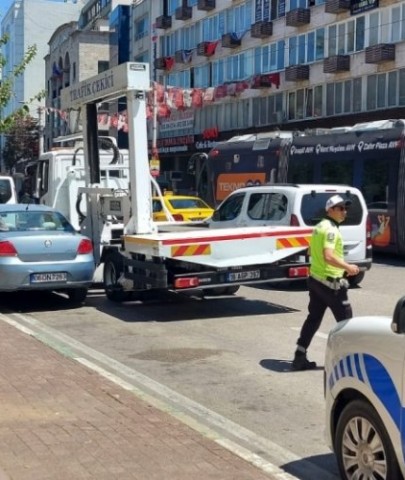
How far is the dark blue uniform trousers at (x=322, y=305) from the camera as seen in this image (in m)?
7.86

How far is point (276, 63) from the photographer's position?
156 feet

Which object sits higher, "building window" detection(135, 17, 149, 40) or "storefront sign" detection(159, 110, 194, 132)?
"building window" detection(135, 17, 149, 40)

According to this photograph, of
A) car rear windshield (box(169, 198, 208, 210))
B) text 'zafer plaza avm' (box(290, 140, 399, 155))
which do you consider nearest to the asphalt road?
text 'zafer plaza avm' (box(290, 140, 399, 155))

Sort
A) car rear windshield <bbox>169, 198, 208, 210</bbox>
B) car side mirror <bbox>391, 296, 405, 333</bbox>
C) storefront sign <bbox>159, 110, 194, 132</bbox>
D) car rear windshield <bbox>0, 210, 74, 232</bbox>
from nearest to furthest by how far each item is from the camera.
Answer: car side mirror <bbox>391, 296, 405, 333</bbox>
car rear windshield <bbox>0, 210, 74, 232</bbox>
car rear windshield <bbox>169, 198, 208, 210</bbox>
storefront sign <bbox>159, 110, 194, 132</bbox>

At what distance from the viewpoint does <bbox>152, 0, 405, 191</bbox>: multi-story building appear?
39259mm

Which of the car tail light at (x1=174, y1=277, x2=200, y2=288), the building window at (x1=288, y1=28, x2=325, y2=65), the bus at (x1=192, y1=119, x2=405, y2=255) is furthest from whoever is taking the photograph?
the building window at (x1=288, y1=28, x2=325, y2=65)

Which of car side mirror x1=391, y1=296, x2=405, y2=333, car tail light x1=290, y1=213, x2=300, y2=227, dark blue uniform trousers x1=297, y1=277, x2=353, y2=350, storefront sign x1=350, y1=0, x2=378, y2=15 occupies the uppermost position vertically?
Answer: storefront sign x1=350, y1=0, x2=378, y2=15

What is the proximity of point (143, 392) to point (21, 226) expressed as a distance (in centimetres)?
607

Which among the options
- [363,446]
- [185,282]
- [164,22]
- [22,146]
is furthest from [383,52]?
[22,146]

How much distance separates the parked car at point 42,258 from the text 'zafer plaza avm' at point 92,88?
94.9 inches

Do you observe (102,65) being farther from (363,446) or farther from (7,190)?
(363,446)

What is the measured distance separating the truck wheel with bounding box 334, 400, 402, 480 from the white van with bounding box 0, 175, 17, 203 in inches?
633

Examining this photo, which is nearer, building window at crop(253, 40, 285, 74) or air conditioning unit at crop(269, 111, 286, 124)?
building window at crop(253, 40, 285, 74)

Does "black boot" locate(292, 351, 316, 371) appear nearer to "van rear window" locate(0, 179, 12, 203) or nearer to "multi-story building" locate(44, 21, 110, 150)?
"van rear window" locate(0, 179, 12, 203)
